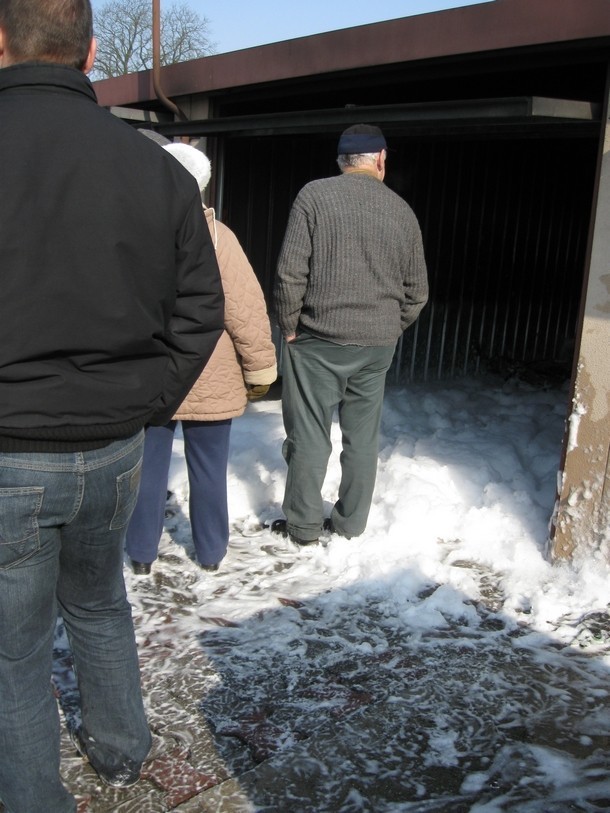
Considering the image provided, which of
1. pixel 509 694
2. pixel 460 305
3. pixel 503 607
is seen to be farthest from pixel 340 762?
pixel 460 305

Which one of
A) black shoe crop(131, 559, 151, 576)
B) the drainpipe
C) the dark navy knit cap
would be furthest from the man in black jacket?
the drainpipe

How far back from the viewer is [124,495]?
2.14 metres

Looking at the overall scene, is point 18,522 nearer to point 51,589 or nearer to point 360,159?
point 51,589

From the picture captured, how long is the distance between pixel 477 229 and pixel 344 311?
4801mm

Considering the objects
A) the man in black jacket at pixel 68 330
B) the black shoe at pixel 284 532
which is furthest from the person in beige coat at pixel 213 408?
the man in black jacket at pixel 68 330

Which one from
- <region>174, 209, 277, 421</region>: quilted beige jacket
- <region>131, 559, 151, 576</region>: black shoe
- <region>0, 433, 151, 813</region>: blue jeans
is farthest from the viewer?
<region>131, 559, 151, 576</region>: black shoe

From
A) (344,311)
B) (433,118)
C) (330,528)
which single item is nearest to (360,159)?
(433,118)

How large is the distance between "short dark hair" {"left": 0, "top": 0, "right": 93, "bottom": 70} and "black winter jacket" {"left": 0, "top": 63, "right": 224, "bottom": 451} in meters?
0.04

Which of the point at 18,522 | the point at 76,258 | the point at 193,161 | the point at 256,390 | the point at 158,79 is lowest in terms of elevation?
the point at 256,390

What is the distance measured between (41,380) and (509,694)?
2.02 meters

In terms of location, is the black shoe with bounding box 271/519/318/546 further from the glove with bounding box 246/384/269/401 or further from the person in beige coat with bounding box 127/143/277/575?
the glove with bounding box 246/384/269/401

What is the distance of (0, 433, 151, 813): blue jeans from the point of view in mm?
1944

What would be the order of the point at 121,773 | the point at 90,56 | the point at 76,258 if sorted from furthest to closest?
the point at 121,773 → the point at 90,56 → the point at 76,258

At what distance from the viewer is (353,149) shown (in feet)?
13.0
